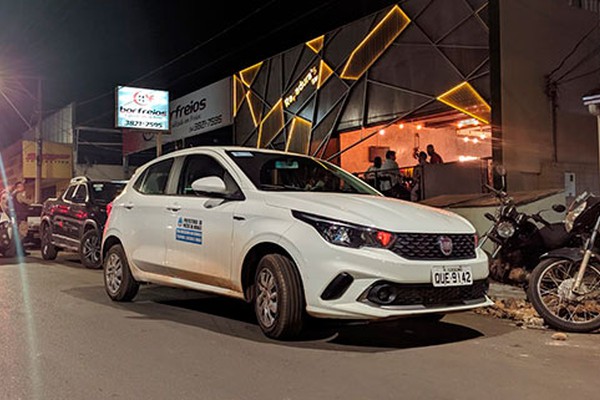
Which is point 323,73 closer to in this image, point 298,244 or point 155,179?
point 155,179

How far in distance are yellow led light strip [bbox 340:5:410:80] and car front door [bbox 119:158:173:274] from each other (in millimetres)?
8359

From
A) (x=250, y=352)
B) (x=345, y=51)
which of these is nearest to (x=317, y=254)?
(x=250, y=352)

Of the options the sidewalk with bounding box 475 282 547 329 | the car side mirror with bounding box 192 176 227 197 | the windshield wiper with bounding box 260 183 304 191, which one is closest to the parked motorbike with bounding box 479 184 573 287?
the sidewalk with bounding box 475 282 547 329

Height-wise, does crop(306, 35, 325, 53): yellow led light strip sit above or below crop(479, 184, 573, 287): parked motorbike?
above

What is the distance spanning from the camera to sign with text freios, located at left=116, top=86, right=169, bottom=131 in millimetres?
21383

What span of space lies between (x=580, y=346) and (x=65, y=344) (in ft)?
14.6

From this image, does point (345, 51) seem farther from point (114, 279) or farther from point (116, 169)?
point (116, 169)

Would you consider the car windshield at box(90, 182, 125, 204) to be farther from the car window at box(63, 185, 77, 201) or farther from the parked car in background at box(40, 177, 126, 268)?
the car window at box(63, 185, 77, 201)

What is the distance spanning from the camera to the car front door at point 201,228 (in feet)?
18.3

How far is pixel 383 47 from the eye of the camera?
14008 mm

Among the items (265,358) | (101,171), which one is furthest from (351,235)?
(101,171)

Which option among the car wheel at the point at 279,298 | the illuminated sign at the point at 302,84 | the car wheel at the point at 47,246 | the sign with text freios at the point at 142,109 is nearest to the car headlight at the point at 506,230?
Result: the car wheel at the point at 279,298

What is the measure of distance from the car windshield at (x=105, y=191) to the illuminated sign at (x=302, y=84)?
6.67 meters

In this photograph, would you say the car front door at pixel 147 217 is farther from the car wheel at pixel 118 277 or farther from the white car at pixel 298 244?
the car wheel at pixel 118 277
